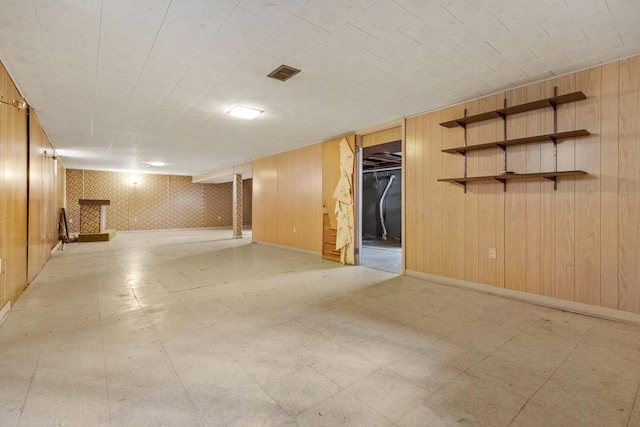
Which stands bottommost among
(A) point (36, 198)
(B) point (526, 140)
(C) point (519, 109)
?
(A) point (36, 198)

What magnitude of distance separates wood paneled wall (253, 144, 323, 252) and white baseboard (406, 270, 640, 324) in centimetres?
304

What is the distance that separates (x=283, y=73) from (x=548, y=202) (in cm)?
327

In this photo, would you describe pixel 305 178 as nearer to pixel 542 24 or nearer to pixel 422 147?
pixel 422 147

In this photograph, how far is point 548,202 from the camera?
130 inches

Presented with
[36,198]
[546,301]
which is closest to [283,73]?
[546,301]

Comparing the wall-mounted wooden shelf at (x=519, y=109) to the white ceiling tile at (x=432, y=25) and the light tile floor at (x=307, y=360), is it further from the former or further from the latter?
the light tile floor at (x=307, y=360)

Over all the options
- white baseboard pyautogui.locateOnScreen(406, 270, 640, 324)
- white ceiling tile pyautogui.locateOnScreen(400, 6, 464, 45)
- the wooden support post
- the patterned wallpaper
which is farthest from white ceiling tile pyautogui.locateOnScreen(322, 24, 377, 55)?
the patterned wallpaper

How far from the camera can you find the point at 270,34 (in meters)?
2.42

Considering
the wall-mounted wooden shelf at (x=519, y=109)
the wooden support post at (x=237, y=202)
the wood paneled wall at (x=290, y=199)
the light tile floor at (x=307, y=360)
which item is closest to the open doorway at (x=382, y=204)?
the wood paneled wall at (x=290, y=199)

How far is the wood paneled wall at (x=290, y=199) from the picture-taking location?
265 inches

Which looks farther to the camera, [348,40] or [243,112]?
[243,112]

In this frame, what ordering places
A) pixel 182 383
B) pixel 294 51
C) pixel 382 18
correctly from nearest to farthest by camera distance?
1. pixel 182 383
2. pixel 382 18
3. pixel 294 51

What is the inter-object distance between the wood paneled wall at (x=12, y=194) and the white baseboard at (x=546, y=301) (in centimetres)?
507

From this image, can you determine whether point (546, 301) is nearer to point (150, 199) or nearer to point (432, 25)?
point (432, 25)
